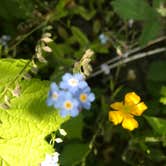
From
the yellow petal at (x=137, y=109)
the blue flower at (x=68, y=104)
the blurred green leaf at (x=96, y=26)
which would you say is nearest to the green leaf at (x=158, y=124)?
the yellow petal at (x=137, y=109)

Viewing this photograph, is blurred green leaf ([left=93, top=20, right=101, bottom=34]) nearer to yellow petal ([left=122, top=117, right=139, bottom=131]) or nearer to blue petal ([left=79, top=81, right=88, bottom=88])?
yellow petal ([left=122, top=117, right=139, bottom=131])

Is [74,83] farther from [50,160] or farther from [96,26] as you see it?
[96,26]

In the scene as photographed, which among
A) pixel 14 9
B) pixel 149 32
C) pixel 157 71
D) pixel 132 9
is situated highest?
pixel 14 9

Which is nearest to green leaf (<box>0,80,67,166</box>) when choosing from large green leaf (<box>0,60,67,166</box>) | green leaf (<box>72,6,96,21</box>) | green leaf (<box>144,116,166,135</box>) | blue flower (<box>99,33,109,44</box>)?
large green leaf (<box>0,60,67,166</box>)

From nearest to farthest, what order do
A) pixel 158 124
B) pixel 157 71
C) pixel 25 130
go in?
pixel 25 130 < pixel 158 124 < pixel 157 71

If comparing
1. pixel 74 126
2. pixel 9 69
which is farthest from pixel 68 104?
pixel 74 126

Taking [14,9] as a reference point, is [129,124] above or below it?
below
